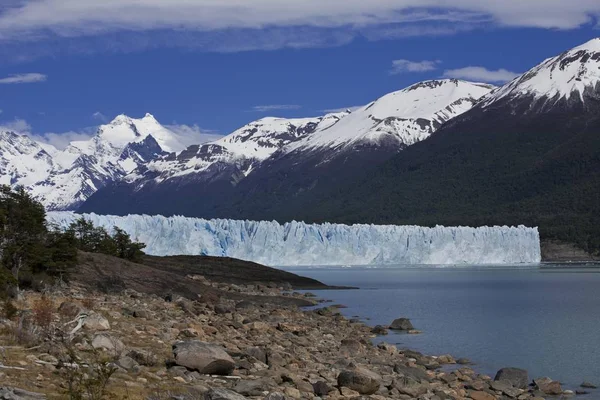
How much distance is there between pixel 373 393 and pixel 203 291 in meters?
25.2

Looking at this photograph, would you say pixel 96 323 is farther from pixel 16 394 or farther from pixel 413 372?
pixel 413 372

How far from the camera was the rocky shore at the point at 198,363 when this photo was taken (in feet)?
40.4

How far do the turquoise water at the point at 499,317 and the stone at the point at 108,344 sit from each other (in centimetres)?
1150

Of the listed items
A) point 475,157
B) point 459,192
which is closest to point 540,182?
point 459,192

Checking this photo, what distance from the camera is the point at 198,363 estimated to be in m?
14.8

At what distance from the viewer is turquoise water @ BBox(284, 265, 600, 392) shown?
89.5 feet

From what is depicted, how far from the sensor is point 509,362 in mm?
26641

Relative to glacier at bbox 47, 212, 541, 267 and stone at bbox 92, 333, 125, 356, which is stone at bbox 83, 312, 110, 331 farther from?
glacier at bbox 47, 212, 541, 267

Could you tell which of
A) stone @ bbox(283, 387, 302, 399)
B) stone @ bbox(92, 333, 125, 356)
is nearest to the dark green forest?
stone @ bbox(92, 333, 125, 356)

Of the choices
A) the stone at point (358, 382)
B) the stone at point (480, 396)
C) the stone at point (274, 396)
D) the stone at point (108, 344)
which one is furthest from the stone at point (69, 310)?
the stone at point (480, 396)

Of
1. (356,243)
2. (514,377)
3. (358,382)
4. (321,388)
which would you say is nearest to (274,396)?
(321,388)

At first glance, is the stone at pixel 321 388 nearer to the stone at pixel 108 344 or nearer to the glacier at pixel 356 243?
the stone at pixel 108 344

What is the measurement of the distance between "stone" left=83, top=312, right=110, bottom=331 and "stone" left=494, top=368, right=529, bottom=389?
9.79 meters

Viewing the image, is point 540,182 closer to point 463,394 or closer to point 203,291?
point 203,291
